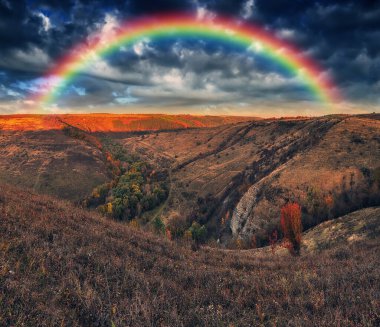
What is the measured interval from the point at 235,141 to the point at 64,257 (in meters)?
166

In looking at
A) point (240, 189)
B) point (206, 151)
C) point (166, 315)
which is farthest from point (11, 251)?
point (206, 151)

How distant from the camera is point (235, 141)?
561 ft

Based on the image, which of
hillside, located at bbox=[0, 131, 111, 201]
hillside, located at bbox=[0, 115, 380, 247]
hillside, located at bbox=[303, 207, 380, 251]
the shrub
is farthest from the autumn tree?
hillside, located at bbox=[0, 131, 111, 201]

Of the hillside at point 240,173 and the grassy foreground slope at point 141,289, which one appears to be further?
the hillside at point 240,173

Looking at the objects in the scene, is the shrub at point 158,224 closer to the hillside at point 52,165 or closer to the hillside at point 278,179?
the hillside at point 278,179

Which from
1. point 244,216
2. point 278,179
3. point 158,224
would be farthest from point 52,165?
point 278,179

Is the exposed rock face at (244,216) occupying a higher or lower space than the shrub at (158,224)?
higher

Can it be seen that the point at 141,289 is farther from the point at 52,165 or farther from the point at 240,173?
the point at 52,165

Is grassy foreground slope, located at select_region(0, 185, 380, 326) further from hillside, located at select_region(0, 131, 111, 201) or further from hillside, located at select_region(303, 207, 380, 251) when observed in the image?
hillside, located at select_region(0, 131, 111, 201)

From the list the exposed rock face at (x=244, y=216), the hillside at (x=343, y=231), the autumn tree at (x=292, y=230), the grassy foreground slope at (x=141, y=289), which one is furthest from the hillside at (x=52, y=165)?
the grassy foreground slope at (x=141, y=289)

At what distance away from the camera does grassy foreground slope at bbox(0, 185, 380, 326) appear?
Result: 6.30 m

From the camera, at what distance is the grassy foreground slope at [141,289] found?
20.7ft

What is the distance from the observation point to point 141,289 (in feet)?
26.2

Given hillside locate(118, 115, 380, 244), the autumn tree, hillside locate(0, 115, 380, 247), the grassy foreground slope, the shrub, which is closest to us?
the grassy foreground slope
